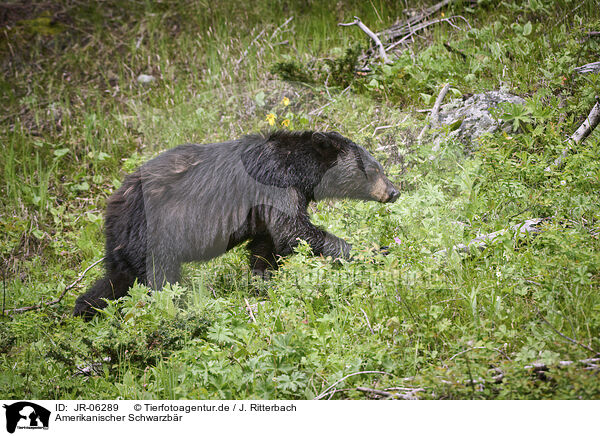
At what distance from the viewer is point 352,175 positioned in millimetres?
4449

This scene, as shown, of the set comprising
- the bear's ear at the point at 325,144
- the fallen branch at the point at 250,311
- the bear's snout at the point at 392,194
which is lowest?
the fallen branch at the point at 250,311

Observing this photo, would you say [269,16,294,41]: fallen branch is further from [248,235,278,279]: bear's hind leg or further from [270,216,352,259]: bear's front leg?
[270,216,352,259]: bear's front leg

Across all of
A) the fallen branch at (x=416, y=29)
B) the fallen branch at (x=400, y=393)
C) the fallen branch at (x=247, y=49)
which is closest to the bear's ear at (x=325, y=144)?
the fallen branch at (x=400, y=393)

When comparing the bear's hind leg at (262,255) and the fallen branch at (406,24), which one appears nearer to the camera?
the bear's hind leg at (262,255)

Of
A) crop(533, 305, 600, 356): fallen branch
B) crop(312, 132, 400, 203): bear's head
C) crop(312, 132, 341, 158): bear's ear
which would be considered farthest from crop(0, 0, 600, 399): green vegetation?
crop(312, 132, 341, 158): bear's ear

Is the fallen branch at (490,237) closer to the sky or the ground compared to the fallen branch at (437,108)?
closer to the ground

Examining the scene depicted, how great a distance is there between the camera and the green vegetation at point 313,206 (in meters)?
2.77

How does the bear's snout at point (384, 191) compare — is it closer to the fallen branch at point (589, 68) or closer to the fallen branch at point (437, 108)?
the fallen branch at point (437, 108)

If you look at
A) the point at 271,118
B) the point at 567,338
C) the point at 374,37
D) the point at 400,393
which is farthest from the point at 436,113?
the point at 400,393

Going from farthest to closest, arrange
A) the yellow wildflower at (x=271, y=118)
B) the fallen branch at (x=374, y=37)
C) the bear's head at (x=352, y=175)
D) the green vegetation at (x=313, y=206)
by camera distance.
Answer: the fallen branch at (x=374, y=37)
the yellow wildflower at (x=271, y=118)
the bear's head at (x=352, y=175)
the green vegetation at (x=313, y=206)

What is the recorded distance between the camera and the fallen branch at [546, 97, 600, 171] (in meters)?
3.99

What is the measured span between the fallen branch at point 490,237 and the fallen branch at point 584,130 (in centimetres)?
62

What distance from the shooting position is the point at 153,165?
413 cm

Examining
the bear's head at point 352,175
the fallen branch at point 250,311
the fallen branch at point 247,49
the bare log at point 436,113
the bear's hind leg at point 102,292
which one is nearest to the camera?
the fallen branch at point 250,311
